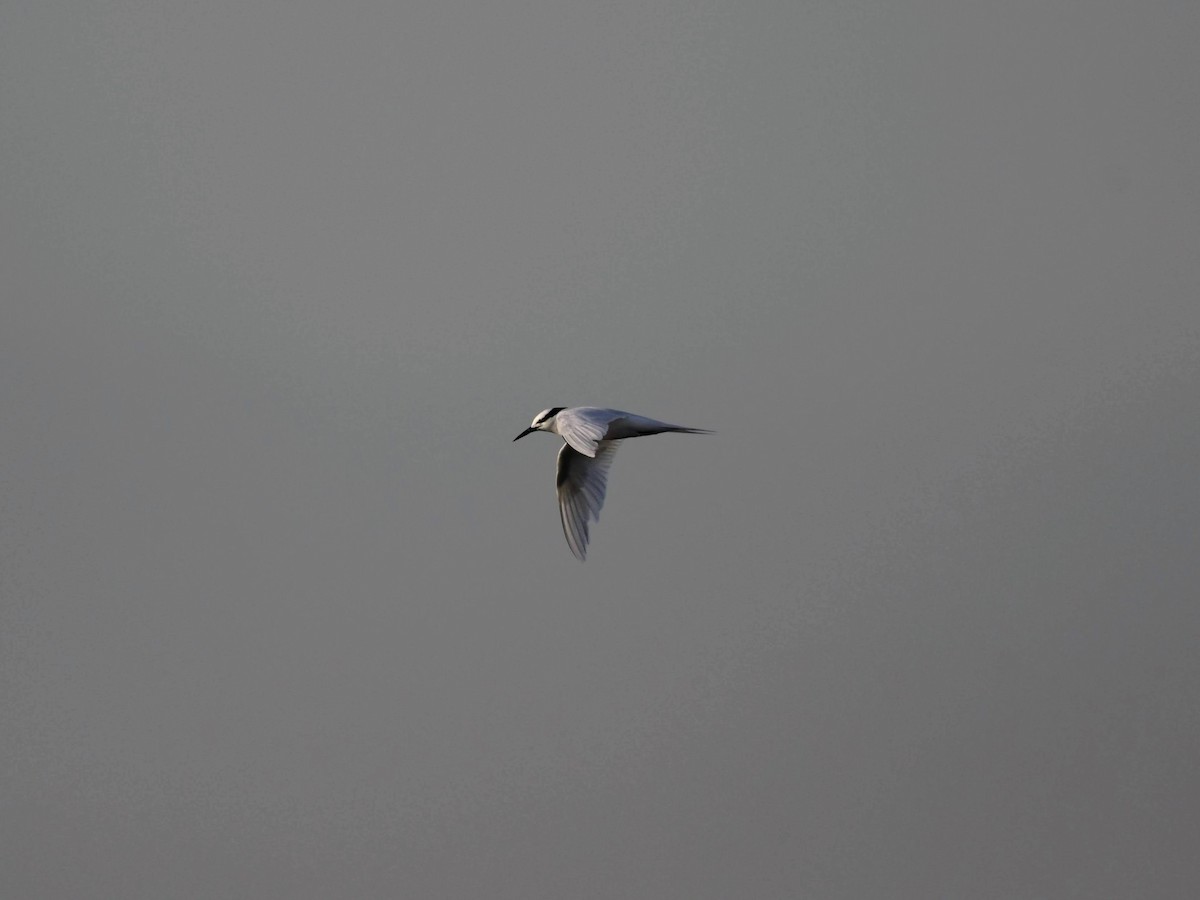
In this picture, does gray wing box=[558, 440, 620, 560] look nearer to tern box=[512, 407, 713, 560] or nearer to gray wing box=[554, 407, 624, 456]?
tern box=[512, 407, 713, 560]

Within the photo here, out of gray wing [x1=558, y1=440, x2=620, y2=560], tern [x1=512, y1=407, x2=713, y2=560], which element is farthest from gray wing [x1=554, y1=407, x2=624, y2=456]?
gray wing [x1=558, y1=440, x2=620, y2=560]

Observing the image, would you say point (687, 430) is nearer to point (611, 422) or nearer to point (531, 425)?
point (611, 422)

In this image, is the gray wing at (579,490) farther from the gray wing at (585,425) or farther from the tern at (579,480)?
the gray wing at (585,425)

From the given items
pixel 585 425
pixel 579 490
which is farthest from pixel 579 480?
pixel 585 425

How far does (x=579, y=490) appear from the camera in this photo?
28422mm

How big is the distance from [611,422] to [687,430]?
119cm

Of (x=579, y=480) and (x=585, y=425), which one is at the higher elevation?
(x=585, y=425)

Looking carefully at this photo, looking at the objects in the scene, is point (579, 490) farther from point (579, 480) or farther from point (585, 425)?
point (585, 425)

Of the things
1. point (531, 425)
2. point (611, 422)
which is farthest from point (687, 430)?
point (531, 425)

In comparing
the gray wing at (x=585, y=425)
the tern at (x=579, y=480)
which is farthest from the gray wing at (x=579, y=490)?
the gray wing at (x=585, y=425)

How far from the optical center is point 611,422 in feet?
86.4

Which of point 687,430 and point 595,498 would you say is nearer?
point 687,430

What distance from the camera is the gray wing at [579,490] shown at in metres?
28.3

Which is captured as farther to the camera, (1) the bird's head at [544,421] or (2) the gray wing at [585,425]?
(1) the bird's head at [544,421]
